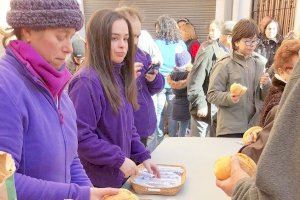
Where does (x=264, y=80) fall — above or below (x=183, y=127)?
above

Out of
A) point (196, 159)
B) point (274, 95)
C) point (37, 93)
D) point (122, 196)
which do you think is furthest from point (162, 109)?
point (37, 93)

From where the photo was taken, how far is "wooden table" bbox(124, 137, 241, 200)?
5.68ft

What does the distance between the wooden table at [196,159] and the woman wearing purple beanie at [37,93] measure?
2.25 feet

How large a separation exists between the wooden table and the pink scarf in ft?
2.63

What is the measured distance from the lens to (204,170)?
2.05 metres

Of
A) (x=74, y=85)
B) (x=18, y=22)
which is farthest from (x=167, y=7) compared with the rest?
(x=18, y=22)

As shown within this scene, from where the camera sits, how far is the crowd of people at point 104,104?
81 cm

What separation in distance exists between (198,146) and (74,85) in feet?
3.78

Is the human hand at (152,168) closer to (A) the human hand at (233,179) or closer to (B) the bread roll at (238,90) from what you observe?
(A) the human hand at (233,179)

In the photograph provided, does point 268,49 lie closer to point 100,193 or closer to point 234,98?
point 234,98

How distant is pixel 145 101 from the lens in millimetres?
2750

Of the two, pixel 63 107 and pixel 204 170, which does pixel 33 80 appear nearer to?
pixel 63 107

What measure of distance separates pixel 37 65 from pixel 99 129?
30.1 inches

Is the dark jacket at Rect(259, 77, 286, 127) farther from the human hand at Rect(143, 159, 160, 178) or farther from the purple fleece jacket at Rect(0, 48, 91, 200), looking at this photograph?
the purple fleece jacket at Rect(0, 48, 91, 200)
